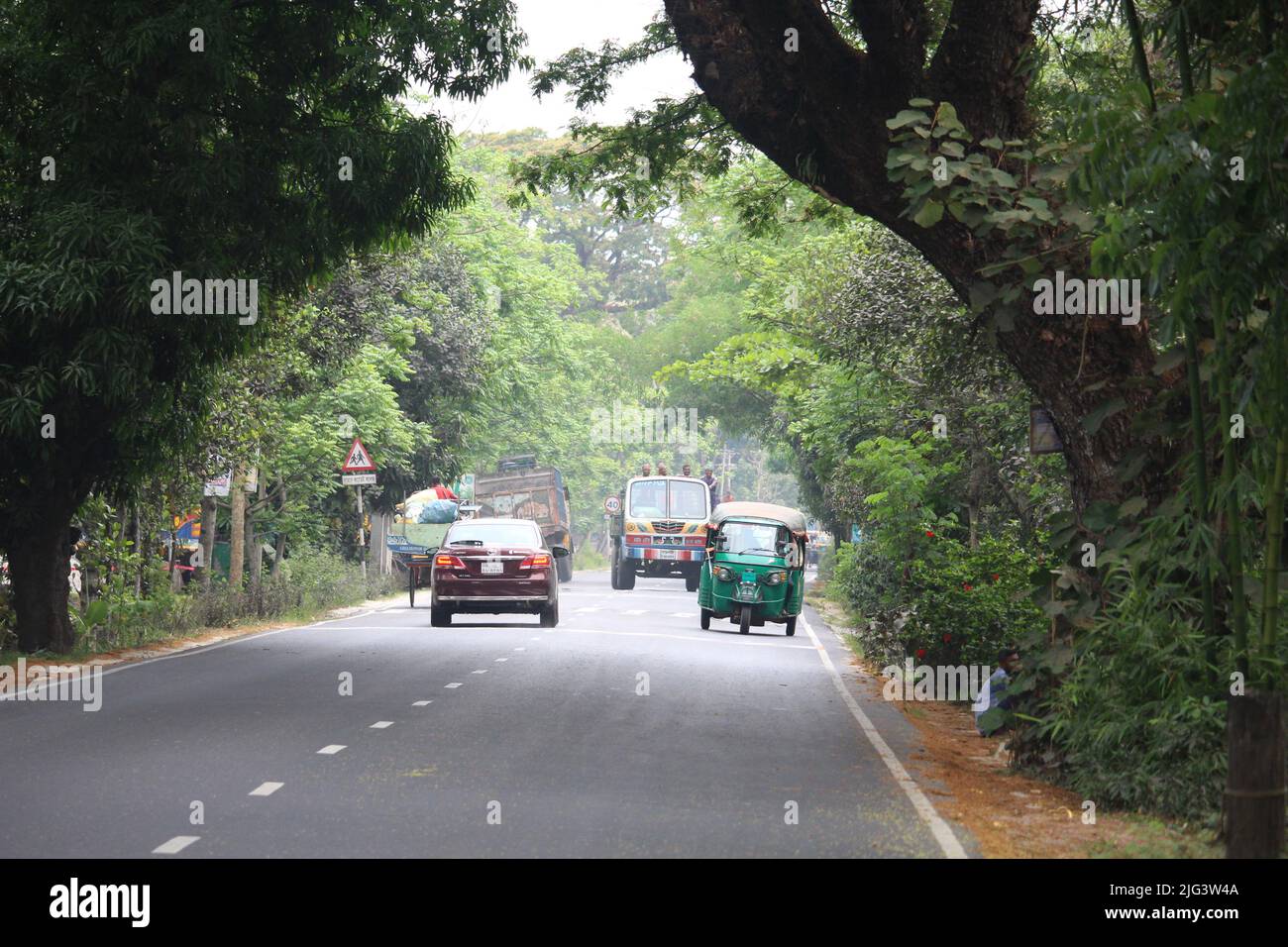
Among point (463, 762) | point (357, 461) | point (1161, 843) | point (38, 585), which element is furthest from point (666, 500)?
point (1161, 843)

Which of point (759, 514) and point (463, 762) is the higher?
point (759, 514)

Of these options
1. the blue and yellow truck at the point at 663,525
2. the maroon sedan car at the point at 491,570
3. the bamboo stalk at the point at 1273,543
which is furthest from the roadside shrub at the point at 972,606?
the blue and yellow truck at the point at 663,525

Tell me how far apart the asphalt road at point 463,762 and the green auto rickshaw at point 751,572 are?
6.62m

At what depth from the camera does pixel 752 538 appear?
1138 inches

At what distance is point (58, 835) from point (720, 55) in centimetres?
837

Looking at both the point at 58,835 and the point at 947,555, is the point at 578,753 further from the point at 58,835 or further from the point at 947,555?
the point at 947,555

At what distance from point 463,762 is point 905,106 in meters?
6.15

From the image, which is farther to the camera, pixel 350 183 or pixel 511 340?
pixel 511 340
